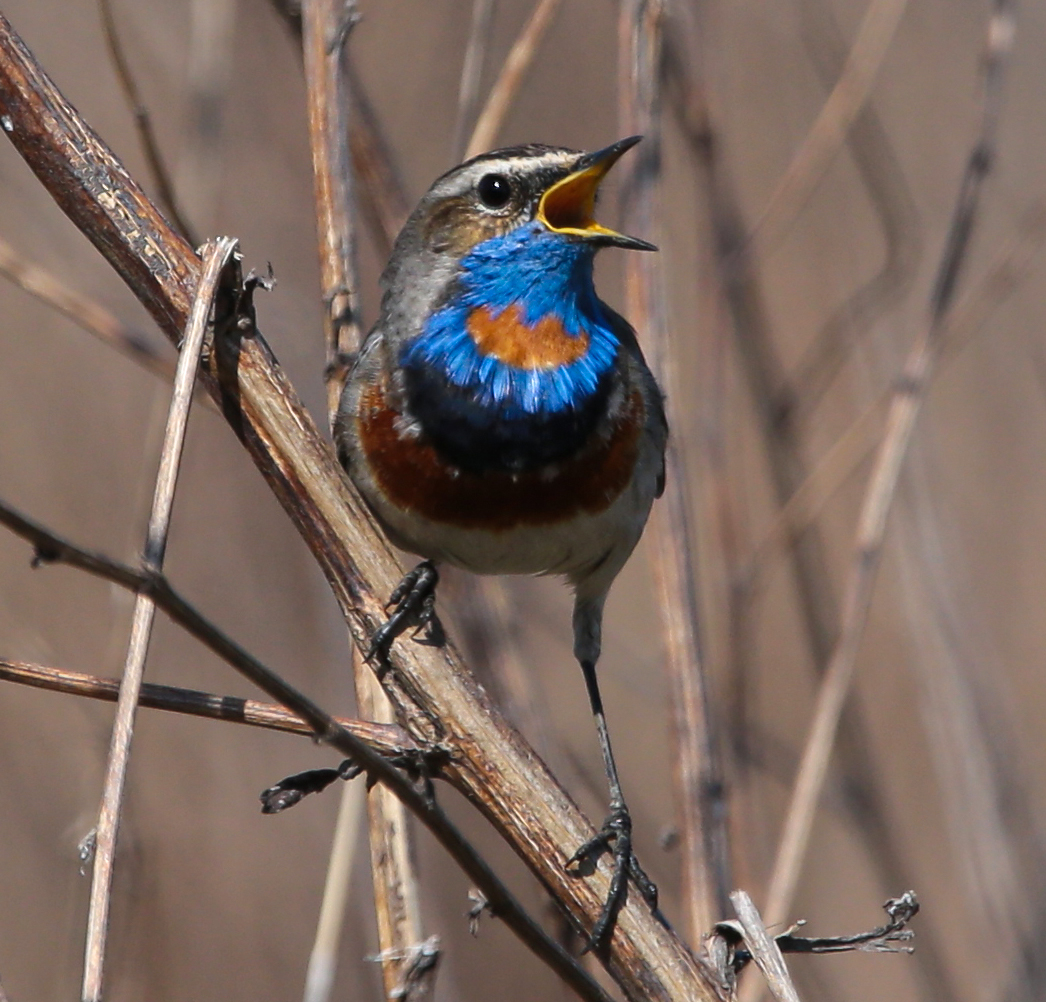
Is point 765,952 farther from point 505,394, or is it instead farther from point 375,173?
point 375,173

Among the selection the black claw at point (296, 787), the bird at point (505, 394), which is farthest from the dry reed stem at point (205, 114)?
the black claw at point (296, 787)

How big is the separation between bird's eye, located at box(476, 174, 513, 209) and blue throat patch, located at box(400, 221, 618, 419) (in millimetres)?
73

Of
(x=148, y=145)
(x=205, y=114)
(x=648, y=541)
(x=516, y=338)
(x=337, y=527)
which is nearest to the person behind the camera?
(x=337, y=527)

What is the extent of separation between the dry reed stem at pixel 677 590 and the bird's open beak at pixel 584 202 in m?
0.08

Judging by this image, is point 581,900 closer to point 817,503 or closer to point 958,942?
point 817,503

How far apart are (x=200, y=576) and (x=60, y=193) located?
2356mm

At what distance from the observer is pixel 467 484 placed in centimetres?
283

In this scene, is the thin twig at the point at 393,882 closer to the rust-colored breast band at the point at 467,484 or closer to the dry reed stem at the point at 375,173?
the rust-colored breast band at the point at 467,484

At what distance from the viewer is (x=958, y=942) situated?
4.57 metres

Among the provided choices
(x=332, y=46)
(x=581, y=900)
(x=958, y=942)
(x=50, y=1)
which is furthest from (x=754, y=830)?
(x=50, y=1)

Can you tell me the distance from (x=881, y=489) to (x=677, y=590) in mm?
513

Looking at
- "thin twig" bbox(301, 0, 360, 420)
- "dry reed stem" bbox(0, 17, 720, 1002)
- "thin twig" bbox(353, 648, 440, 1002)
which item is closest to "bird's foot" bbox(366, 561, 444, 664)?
"dry reed stem" bbox(0, 17, 720, 1002)

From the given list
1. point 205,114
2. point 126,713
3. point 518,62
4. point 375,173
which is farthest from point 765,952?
point 205,114

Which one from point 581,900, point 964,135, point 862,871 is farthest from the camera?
point 964,135
